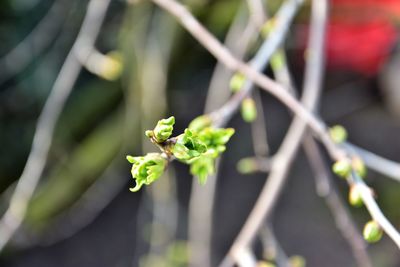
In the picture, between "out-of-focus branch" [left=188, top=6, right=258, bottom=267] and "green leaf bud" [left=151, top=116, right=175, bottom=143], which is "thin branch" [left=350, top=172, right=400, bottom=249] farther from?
"out-of-focus branch" [left=188, top=6, right=258, bottom=267]

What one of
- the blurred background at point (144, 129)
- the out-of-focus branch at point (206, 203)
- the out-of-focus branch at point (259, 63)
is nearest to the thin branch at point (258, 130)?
the blurred background at point (144, 129)

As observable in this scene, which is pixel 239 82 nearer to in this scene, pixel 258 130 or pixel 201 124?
pixel 201 124

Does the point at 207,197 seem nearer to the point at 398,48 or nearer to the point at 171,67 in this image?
the point at 171,67

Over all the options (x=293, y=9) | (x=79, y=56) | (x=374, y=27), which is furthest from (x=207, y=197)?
(x=374, y=27)

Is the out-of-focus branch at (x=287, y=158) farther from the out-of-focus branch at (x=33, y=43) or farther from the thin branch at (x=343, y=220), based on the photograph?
the out-of-focus branch at (x=33, y=43)

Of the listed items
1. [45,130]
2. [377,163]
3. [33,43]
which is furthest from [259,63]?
[33,43]

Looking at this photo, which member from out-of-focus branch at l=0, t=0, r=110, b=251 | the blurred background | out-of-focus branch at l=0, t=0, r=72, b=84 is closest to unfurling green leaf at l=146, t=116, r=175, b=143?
out-of-focus branch at l=0, t=0, r=110, b=251
